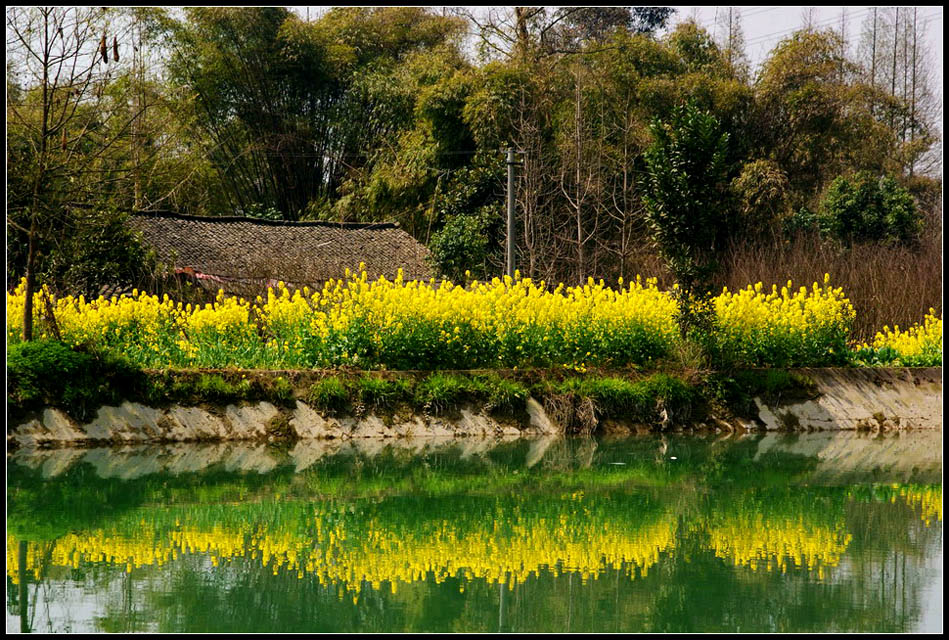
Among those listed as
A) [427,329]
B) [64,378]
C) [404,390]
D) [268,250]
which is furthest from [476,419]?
[268,250]

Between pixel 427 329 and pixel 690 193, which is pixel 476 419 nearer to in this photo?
pixel 427 329

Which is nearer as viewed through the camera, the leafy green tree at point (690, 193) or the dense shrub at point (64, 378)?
the dense shrub at point (64, 378)

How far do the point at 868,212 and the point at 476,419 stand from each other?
831 inches

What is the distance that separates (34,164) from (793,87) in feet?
86.4

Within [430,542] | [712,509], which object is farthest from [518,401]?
[430,542]

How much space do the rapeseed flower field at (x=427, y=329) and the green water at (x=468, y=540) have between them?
1.84 m

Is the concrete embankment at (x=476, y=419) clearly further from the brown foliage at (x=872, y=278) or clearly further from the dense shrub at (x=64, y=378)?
the brown foliage at (x=872, y=278)

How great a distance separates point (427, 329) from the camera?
13102mm

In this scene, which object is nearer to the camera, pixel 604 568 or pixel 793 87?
pixel 604 568

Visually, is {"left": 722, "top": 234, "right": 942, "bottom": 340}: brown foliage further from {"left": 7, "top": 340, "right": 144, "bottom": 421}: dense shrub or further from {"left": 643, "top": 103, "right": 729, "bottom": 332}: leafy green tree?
{"left": 7, "top": 340, "right": 144, "bottom": 421}: dense shrub

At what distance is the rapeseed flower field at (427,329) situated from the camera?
42.5 ft

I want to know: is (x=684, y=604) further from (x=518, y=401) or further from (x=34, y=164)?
(x=34, y=164)

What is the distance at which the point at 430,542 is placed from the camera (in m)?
6.81

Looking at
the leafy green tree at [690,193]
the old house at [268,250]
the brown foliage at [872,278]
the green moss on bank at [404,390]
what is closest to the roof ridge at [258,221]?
the old house at [268,250]
